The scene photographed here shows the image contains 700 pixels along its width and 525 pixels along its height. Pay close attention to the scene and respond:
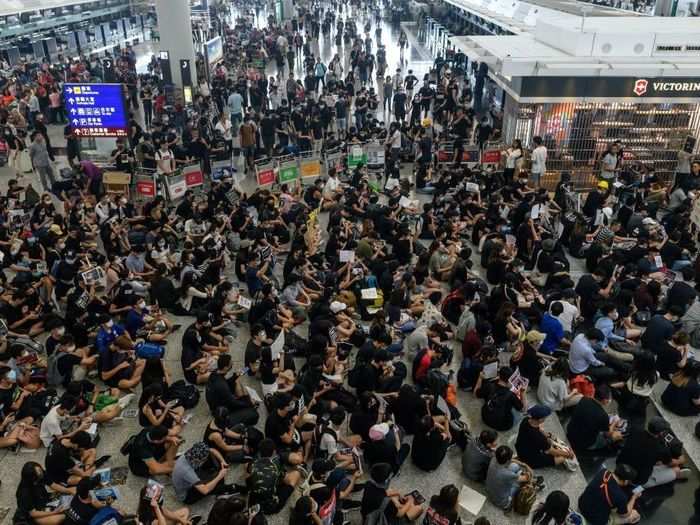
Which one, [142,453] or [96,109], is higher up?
[96,109]

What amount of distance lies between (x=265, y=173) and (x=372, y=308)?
6071mm

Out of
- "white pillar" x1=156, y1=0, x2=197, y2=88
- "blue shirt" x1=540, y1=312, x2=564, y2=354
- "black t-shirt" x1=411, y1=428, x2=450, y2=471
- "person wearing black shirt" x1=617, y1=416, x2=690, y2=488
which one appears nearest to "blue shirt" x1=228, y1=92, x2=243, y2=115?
"white pillar" x1=156, y1=0, x2=197, y2=88

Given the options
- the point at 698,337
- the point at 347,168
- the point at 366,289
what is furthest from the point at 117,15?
the point at 698,337

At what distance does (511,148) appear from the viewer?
15.2 m

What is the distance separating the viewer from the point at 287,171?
15094 mm

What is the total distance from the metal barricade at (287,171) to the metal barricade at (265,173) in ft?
0.51

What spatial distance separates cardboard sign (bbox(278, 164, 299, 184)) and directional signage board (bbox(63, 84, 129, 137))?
12.9ft

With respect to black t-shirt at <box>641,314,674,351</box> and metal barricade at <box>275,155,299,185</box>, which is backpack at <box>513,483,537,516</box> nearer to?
black t-shirt at <box>641,314,674,351</box>

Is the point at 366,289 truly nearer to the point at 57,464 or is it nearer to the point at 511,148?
the point at 57,464

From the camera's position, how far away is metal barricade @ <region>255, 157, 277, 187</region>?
14691 millimetres

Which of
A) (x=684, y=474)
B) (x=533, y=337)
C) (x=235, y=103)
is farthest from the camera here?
(x=235, y=103)

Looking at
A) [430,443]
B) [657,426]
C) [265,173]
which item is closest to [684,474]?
[657,426]

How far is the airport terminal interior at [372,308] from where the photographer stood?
663 centimetres

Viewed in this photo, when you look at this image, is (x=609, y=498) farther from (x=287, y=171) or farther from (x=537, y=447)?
(x=287, y=171)
